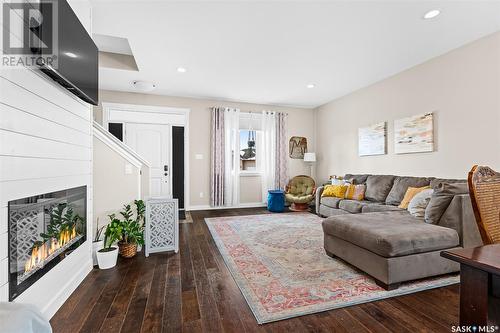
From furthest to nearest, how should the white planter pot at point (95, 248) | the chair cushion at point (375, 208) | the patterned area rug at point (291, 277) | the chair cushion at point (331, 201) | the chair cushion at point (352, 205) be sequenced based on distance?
1. the chair cushion at point (331, 201)
2. the chair cushion at point (352, 205)
3. the chair cushion at point (375, 208)
4. the white planter pot at point (95, 248)
5. the patterned area rug at point (291, 277)

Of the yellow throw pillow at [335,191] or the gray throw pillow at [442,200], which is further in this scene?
the yellow throw pillow at [335,191]

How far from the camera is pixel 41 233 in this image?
1644mm

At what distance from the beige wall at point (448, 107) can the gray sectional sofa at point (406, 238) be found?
113 cm

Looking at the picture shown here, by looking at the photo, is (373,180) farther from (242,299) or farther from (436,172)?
(242,299)

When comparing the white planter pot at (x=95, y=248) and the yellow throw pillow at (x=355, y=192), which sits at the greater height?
the yellow throw pillow at (x=355, y=192)

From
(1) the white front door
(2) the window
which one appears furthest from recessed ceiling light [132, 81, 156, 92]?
(2) the window

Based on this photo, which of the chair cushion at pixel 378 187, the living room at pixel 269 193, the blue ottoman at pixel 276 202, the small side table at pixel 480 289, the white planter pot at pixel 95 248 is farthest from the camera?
the blue ottoman at pixel 276 202

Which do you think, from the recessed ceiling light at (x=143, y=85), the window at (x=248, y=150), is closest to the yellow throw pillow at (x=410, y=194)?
the window at (x=248, y=150)

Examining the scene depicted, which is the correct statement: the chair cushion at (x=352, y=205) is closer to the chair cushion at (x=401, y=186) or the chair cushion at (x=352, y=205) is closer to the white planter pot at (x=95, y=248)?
the chair cushion at (x=401, y=186)

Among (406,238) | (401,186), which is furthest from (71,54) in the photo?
(401,186)

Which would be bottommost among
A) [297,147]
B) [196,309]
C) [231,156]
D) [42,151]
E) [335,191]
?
[196,309]

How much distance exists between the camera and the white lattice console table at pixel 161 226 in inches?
110

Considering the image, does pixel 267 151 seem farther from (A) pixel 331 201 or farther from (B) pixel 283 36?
(B) pixel 283 36

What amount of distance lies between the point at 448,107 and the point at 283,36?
257 centimetres
